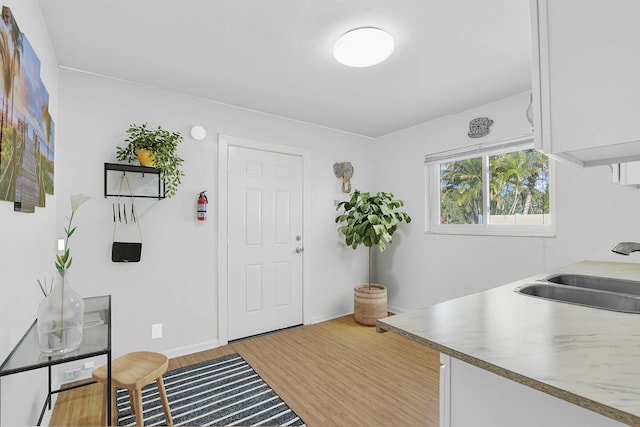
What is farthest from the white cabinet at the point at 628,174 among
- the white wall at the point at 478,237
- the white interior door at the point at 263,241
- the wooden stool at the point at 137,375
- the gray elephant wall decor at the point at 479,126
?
the white interior door at the point at 263,241

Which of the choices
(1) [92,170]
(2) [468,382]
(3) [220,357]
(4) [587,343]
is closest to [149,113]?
(1) [92,170]

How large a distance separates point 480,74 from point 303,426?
280 cm

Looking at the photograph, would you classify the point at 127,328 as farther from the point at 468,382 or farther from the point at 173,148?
the point at 468,382

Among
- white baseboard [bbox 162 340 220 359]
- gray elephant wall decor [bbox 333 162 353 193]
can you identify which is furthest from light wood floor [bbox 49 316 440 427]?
gray elephant wall decor [bbox 333 162 353 193]

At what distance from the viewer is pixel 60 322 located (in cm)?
129

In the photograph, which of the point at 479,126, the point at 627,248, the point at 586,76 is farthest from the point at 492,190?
the point at 586,76

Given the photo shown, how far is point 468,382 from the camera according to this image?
3.12 feet

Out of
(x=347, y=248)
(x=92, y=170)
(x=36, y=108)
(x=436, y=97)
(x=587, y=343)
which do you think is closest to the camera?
(x=587, y=343)

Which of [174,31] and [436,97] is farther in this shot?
[436,97]

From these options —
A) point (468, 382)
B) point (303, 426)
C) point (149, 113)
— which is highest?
point (149, 113)

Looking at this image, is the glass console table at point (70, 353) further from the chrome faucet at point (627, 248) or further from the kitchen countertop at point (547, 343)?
the chrome faucet at point (627, 248)

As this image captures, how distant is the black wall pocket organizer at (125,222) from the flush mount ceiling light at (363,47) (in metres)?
1.95

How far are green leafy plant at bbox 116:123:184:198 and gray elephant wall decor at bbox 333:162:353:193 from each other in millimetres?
1900

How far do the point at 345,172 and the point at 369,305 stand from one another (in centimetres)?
165
